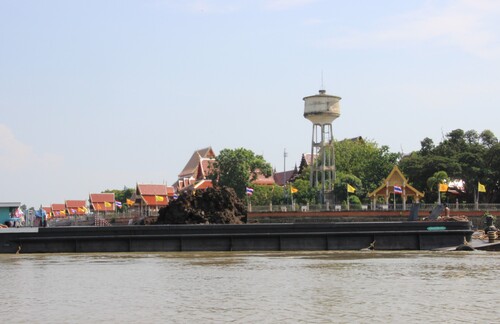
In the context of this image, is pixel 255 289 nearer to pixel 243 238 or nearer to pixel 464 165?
pixel 243 238

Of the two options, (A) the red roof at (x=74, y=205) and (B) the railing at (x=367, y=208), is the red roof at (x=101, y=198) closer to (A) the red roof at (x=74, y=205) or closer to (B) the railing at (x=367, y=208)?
(A) the red roof at (x=74, y=205)

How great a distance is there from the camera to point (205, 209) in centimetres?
→ 3622

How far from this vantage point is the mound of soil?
117 feet

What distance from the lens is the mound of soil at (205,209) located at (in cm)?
3569

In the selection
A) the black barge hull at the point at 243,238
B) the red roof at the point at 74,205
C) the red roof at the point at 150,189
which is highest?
Result: the red roof at the point at 150,189

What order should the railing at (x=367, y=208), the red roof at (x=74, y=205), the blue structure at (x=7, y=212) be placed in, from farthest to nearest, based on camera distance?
the red roof at (x=74, y=205)
the railing at (x=367, y=208)
the blue structure at (x=7, y=212)

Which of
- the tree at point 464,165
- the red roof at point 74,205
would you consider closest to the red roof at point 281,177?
the red roof at point 74,205

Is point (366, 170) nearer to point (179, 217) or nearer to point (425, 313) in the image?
point (179, 217)

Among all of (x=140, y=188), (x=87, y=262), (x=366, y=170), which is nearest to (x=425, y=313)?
(x=87, y=262)

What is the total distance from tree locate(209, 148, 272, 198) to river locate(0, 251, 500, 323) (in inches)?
2590

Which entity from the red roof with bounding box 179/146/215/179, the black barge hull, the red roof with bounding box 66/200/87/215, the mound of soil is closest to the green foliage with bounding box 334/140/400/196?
the red roof with bounding box 179/146/215/179

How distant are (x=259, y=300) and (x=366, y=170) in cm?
8023

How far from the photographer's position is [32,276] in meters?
22.8

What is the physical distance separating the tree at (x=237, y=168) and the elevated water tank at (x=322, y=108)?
16716 mm
